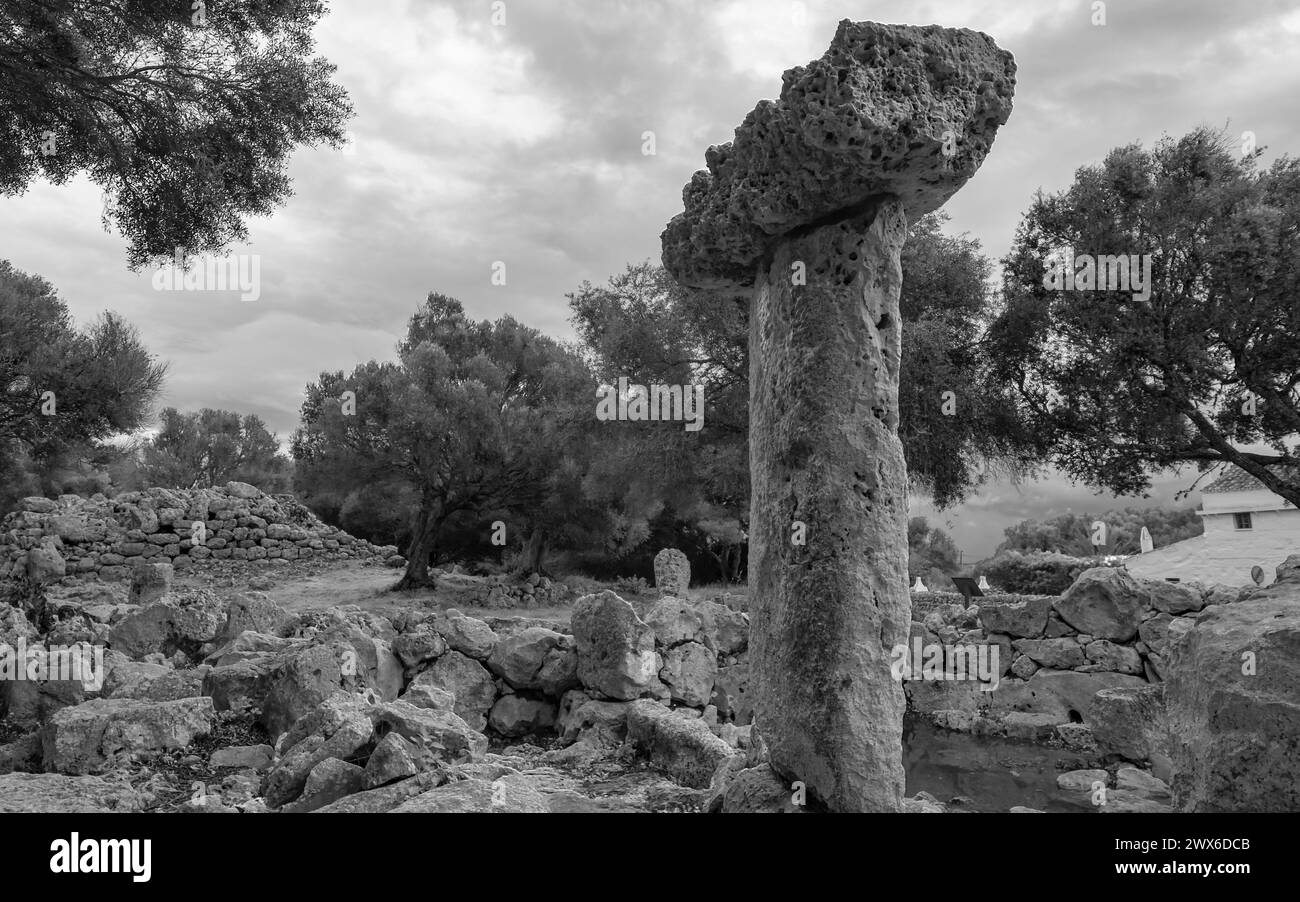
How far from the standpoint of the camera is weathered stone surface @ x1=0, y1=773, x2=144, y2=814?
4512 millimetres

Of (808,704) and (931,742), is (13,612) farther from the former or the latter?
(931,742)

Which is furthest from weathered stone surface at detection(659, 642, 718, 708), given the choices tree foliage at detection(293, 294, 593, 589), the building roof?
the building roof

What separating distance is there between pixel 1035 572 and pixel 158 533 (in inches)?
949

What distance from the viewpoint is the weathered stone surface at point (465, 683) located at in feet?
27.8

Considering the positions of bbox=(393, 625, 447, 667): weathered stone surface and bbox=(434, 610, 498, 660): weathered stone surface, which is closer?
bbox=(393, 625, 447, 667): weathered stone surface

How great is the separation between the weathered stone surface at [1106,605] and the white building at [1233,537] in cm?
1227

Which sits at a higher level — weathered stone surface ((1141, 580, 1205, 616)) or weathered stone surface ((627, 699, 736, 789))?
weathered stone surface ((1141, 580, 1205, 616))

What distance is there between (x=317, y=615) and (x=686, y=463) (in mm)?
9650

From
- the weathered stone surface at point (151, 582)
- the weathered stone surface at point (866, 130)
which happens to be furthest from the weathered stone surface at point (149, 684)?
the weathered stone surface at point (151, 582)

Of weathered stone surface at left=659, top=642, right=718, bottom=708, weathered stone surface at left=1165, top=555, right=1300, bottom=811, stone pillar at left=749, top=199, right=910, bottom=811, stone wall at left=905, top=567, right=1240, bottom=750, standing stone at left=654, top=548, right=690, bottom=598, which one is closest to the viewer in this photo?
weathered stone surface at left=1165, top=555, right=1300, bottom=811

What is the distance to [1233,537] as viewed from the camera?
25.3 meters

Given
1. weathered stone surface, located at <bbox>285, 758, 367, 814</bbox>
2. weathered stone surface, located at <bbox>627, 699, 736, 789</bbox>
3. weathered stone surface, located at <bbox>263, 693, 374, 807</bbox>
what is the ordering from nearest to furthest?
weathered stone surface, located at <bbox>285, 758, 367, 814</bbox> → weathered stone surface, located at <bbox>263, 693, 374, 807</bbox> → weathered stone surface, located at <bbox>627, 699, 736, 789</bbox>

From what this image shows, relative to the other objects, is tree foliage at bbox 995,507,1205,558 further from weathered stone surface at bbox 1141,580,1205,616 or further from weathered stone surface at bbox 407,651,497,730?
weathered stone surface at bbox 407,651,497,730

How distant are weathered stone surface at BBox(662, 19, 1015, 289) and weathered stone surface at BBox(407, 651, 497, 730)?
565 cm
